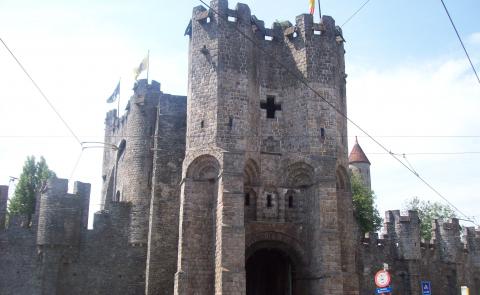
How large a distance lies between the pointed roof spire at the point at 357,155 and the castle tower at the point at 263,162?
27809mm

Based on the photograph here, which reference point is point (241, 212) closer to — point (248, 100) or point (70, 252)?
point (248, 100)

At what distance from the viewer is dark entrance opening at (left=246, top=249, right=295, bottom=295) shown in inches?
952

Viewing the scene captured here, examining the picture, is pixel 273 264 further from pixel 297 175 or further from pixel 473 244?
pixel 473 244

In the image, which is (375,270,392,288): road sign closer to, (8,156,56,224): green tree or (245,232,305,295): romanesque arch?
(245,232,305,295): romanesque arch

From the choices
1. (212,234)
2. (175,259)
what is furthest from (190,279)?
(175,259)

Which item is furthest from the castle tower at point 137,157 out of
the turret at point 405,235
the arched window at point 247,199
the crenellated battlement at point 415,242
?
the turret at point 405,235

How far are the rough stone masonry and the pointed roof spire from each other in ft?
88.9

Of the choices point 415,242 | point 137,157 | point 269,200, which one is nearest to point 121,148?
point 137,157

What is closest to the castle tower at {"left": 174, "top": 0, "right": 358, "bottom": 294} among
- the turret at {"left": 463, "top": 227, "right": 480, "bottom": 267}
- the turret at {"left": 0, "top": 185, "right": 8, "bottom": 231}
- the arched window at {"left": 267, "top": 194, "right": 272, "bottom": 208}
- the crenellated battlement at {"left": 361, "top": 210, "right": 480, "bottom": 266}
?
the arched window at {"left": 267, "top": 194, "right": 272, "bottom": 208}

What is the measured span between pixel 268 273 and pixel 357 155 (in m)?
29.5

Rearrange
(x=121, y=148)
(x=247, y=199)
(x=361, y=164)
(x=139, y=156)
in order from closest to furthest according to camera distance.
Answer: (x=247, y=199) < (x=139, y=156) < (x=121, y=148) < (x=361, y=164)

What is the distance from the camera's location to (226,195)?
21.4 m

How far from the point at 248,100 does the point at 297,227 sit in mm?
5472

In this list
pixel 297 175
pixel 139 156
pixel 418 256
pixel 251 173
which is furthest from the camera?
pixel 418 256
